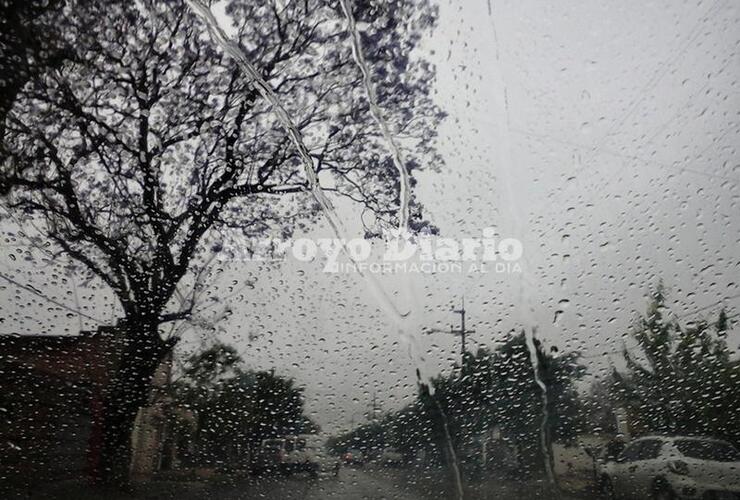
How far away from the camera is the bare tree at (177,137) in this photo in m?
3.35

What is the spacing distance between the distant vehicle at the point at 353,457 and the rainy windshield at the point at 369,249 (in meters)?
0.02

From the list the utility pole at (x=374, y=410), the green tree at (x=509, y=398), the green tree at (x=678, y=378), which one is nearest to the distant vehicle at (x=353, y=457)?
the utility pole at (x=374, y=410)

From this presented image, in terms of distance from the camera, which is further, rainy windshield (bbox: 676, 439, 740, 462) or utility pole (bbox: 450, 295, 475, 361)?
rainy windshield (bbox: 676, 439, 740, 462)

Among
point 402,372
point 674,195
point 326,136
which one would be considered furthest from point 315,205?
point 674,195

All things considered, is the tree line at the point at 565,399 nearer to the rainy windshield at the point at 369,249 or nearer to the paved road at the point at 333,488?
the rainy windshield at the point at 369,249

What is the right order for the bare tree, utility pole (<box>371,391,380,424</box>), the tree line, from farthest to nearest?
the tree line → utility pole (<box>371,391,380,424</box>) → the bare tree

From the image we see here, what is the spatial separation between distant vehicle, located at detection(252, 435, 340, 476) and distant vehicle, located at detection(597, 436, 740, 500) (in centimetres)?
178

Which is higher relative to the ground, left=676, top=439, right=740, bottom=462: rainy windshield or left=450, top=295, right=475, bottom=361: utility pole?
left=450, top=295, right=475, bottom=361: utility pole

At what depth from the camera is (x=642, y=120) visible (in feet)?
14.2

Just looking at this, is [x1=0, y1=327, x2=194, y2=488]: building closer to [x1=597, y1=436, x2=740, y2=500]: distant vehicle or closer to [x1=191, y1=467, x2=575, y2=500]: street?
[x1=191, y1=467, x2=575, y2=500]: street

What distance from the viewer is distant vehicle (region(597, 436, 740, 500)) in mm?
4352

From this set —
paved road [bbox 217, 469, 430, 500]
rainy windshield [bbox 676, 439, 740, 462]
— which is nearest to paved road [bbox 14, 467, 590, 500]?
paved road [bbox 217, 469, 430, 500]

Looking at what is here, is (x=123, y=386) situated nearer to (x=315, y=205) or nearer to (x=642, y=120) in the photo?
(x=315, y=205)

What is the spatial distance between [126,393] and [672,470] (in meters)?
3.35
